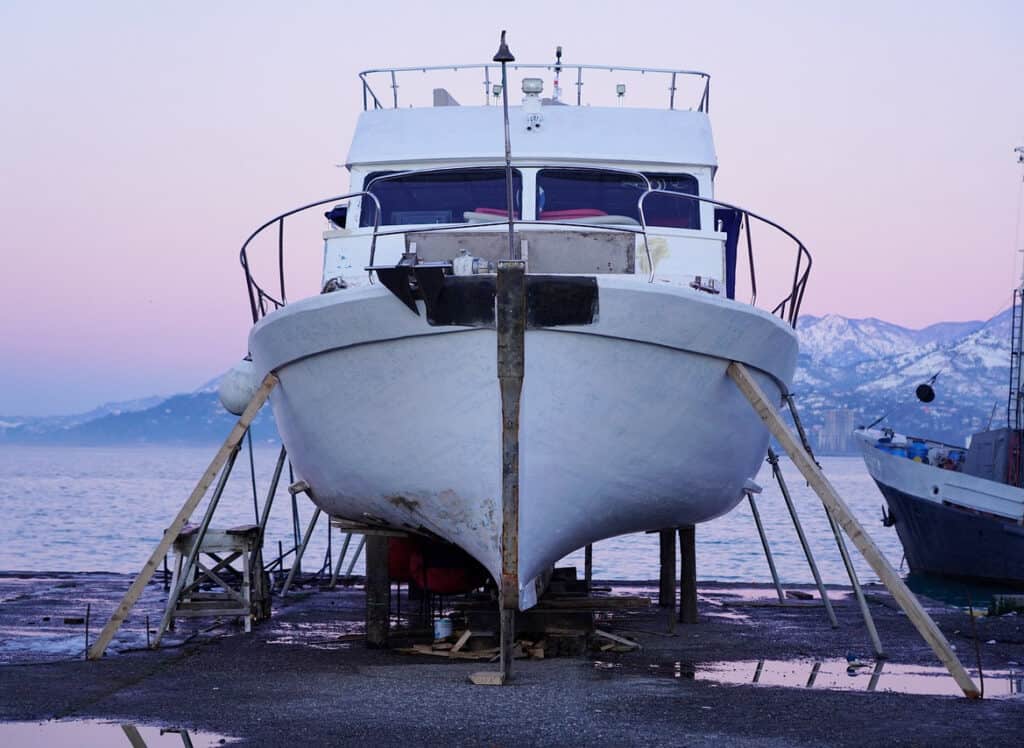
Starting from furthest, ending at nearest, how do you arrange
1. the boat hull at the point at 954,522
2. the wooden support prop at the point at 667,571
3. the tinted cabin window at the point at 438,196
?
Result: the boat hull at the point at 954,522 → the wooden support prop at the point at 667,571 → the tinted cabin window at the point at 438,196

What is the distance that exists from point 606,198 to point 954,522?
18.4 meters

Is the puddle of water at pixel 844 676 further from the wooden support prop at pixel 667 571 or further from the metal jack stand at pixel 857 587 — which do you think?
the wooden support prop at pixel 667 571

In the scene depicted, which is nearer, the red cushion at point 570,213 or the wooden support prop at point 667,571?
the red cushion at point 570,213

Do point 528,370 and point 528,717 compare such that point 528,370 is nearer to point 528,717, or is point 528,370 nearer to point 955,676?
point 528,717

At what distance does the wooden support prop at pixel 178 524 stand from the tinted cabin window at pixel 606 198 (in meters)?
2.82

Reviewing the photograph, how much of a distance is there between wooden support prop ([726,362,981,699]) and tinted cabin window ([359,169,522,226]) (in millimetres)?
2818

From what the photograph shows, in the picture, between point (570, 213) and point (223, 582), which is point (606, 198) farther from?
point (223, 582)

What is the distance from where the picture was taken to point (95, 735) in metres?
7.90

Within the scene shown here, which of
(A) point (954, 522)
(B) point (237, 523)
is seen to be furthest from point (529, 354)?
(B) point (237, 523)

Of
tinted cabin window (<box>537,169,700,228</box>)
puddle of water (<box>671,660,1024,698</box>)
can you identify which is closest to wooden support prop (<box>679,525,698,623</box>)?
puddle of water (<box>671,660,1024,698</box>)

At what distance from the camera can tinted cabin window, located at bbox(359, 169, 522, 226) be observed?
1212 centimetres

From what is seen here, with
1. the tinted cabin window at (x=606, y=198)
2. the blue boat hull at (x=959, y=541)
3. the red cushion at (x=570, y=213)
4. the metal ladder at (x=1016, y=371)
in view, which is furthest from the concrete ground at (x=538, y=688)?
the metal ladder at (x=1016, y=371)

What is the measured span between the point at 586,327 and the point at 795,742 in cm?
311

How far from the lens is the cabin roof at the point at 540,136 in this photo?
12.5 metres
